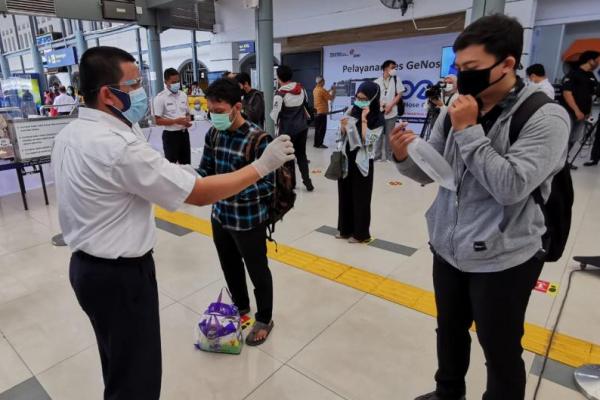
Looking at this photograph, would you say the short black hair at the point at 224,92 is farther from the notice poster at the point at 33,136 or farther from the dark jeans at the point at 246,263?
the notice poster at the point at 33,136

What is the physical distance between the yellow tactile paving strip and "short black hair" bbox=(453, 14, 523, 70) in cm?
169

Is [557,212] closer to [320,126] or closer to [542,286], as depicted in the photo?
[542,286]

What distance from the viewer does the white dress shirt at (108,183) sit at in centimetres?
110

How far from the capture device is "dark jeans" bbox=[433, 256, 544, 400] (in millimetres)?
1226

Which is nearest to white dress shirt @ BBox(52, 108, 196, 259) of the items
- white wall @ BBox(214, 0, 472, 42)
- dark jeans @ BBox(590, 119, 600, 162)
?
dark jeans @ BBox(590, 119, 600, 162)

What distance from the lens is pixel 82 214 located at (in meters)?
1.16

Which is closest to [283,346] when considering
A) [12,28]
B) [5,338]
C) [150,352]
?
[150,352]

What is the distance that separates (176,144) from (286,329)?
3305 millimetres

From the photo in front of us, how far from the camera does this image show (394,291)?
8.79 feet

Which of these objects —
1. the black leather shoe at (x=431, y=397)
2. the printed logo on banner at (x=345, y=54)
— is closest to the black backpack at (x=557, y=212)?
the black leather shoe at (x=431, y=397)

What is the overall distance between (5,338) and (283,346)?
1637 millimetres

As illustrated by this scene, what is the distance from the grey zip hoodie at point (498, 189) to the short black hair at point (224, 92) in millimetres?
997

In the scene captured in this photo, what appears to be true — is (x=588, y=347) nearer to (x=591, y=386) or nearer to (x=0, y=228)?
(x=591, y=386)

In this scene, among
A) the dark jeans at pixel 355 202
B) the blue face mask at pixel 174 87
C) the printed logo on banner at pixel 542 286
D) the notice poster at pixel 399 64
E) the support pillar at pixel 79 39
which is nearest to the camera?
the printed logo on banner at pixel 542 286
